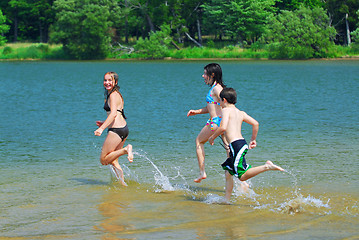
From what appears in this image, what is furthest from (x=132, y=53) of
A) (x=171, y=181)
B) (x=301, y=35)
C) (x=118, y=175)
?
(x=118, y=175)

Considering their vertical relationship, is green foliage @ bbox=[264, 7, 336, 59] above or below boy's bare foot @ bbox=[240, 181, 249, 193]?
above

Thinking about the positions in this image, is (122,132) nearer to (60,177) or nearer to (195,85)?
(60,177)

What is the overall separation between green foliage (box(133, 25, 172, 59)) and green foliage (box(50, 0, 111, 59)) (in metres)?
4.43

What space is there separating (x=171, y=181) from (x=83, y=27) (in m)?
69.0

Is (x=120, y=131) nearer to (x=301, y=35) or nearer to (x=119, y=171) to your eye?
(x=119, y=171)

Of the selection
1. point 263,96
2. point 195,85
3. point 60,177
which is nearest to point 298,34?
point 195,85

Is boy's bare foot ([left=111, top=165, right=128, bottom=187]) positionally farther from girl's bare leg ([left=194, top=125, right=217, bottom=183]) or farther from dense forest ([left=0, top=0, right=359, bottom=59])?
dense forest ([left=0, top=0, right=359, bottom=59])

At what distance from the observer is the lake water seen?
26.0 feet

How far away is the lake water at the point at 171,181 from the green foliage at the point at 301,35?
48346 mm

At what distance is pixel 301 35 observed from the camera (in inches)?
2872

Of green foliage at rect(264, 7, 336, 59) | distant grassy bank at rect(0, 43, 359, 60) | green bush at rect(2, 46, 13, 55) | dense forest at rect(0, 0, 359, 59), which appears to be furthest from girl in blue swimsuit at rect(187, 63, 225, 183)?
green bush at rect(2, 46, 13, 55)

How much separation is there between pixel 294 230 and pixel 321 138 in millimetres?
8571

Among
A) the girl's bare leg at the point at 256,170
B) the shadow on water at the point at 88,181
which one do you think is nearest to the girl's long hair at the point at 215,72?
the girl's bare leg at the point at 256,170

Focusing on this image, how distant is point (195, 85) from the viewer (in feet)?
136
